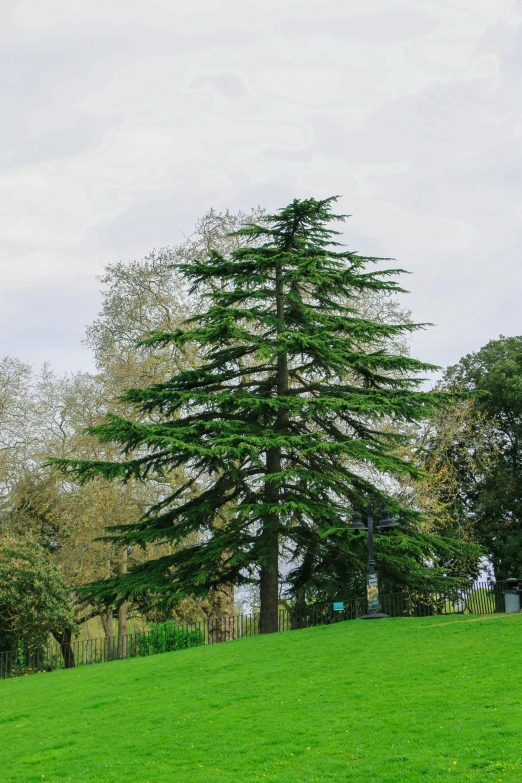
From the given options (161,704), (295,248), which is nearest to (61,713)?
(161,704)

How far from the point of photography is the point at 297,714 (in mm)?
13609

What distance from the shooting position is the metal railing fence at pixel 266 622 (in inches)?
1118

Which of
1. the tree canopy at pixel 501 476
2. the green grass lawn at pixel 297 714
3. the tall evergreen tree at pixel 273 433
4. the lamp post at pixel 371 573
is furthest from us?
the tree canopy at pixel 501 476

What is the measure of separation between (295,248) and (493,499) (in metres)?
18.9

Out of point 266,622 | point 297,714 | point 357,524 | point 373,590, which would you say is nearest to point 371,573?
point 373,590

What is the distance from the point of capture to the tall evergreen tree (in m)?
26.7

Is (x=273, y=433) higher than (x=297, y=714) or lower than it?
higher

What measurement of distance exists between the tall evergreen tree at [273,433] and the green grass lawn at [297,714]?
219 inches

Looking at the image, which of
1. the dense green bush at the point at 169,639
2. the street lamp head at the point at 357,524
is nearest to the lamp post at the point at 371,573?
the street lamp head at the point at 357,524

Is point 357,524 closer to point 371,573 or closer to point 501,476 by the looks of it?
point 371,573

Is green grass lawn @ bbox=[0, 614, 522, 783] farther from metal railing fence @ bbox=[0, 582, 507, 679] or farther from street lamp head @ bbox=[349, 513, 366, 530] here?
metal railing fence @ bbox=[0, 582, 507, 679]

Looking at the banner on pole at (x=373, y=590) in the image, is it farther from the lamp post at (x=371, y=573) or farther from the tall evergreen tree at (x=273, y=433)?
the tall evergreen tree at (x=273, y=433)

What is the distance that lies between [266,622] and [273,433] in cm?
593

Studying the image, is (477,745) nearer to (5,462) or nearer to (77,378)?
(5,462)
